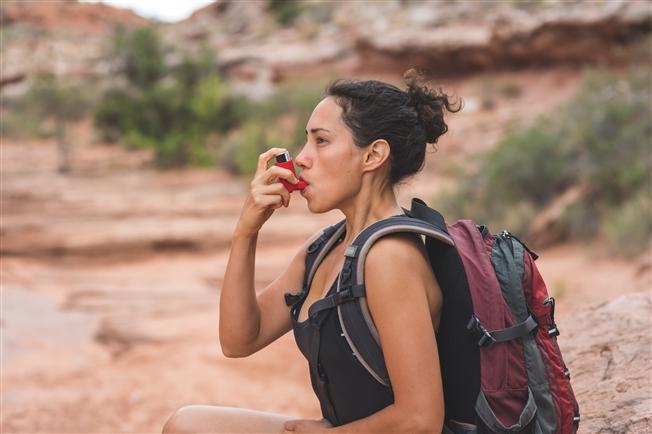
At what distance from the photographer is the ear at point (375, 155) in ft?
5.64

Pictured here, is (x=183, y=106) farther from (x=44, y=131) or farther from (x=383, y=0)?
(x=383, y=0)

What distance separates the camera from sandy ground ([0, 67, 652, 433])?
452 centimetres

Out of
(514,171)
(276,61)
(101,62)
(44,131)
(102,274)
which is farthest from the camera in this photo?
(101,62)

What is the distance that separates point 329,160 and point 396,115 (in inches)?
7.8

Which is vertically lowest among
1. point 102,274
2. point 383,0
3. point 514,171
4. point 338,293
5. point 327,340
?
point 102,274

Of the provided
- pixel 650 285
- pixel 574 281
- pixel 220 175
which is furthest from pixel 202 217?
pixel 650 285

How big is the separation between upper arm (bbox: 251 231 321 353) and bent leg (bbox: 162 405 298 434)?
0.62 feet

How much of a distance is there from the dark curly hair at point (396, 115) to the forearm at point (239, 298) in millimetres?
418

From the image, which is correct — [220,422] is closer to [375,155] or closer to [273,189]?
[273,189]

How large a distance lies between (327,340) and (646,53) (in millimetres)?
17123

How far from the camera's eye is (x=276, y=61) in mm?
23922

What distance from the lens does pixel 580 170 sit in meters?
8.95

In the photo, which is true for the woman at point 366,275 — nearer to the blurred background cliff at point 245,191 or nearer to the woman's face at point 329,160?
the woman's face at point 329,160

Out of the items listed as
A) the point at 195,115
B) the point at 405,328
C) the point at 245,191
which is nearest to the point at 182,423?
the point at 405,328
